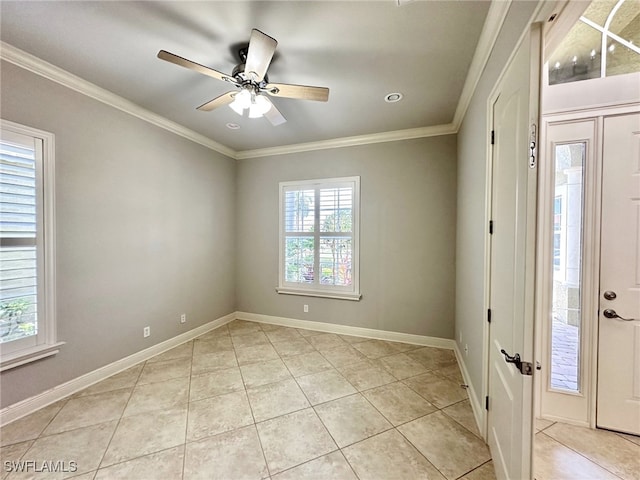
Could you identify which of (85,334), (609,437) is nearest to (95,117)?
(85,334)

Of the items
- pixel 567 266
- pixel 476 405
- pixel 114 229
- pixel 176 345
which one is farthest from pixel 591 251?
pixel 176 345

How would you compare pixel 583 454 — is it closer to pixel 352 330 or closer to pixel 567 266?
pixel 567 266

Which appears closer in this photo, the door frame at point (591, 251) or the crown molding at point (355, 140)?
the door frame at point (591, 251)

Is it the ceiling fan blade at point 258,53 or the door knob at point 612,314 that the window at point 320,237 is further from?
the door knob at point 612,314

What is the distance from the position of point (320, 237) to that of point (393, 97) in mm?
1998

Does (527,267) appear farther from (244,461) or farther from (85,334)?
(85,334)

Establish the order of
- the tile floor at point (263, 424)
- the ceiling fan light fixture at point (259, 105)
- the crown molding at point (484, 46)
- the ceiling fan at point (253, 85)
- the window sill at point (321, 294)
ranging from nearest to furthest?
the crown molding at point (484, 46) → the tile floor at point (263, 424) → the ceiling fan at point (253, 85) → the ceiling fan light fixture at point (259, 105) → the window sill at point (321, 294)

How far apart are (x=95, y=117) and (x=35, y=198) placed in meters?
0.92

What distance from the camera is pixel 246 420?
194 centimetres

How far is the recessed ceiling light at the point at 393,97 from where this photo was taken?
249 cm

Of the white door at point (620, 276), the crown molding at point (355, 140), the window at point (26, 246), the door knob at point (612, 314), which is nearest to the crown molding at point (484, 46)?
the crown molding at point (355, 140)

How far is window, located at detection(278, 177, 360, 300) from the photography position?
3.66m

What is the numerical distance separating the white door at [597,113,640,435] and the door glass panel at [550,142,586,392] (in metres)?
0.12

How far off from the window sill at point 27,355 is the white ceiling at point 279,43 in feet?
7.39
